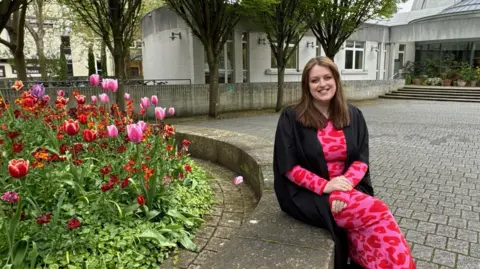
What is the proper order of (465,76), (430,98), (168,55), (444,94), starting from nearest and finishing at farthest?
(168,55)
(430,98)
(444,94)
(465,76)

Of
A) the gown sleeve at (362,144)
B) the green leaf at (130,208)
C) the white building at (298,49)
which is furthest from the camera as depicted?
the white building at (298,49)

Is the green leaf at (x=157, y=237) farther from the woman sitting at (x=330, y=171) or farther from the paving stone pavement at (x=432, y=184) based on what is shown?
the paving stone pavement at (x=432, y=184)

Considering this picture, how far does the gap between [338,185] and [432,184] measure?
10.6 ft

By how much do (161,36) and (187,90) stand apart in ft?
17.4

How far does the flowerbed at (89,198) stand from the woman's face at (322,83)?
4.24 ft

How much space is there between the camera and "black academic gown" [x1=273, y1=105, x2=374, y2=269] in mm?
2389

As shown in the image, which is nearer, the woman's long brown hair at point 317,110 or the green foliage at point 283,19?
the woman's long brown hair at point 317,110

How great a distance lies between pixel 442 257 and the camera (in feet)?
9.41

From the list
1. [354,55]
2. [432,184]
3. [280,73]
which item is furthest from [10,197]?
[354,55]

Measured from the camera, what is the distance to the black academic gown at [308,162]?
2.39 metres

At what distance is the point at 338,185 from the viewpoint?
92.2 inches

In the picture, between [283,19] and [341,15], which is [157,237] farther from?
[341,15]

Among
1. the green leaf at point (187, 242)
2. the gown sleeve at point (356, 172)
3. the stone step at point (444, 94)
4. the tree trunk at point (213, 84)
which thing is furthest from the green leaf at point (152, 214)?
the stone step at point (444, 94)

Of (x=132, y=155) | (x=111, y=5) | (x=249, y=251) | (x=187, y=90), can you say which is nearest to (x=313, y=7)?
(x=187, y=90)
